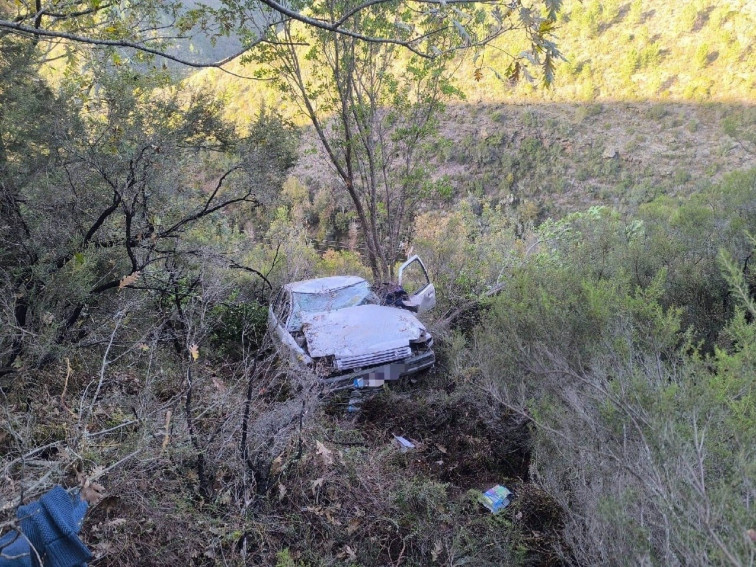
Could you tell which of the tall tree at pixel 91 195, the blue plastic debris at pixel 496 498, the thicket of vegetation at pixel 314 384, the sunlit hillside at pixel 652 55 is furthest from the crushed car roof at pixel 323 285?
the sunlit hillside at pixel 652 55

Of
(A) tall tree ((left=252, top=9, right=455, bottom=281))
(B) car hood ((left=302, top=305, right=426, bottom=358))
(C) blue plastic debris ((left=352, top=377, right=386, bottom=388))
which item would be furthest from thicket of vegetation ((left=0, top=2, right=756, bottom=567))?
(B) car hood ((left=302, top=305, right=426, bottom=358))

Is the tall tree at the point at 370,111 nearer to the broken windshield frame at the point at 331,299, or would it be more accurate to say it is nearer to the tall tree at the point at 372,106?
the tall tree at the point at 372,106

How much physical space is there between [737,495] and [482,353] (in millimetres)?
3225

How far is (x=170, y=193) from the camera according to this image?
6.13 meters

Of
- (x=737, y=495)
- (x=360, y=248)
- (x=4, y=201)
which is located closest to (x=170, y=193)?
(x=4, y=201)

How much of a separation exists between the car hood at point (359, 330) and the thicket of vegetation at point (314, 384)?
1.96 feet

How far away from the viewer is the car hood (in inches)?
225

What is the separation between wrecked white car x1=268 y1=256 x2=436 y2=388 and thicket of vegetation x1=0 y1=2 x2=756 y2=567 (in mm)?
367

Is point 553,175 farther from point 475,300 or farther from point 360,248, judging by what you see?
point 475,300

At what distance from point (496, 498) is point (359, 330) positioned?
2666 millimetres

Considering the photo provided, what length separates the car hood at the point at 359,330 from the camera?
573 centimetres

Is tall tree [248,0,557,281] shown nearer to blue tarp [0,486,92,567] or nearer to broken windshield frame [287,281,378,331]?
broken windshield frame [287,281,378,331]

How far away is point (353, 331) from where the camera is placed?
19.8 ft

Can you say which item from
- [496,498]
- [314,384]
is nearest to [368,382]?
[314,384]
